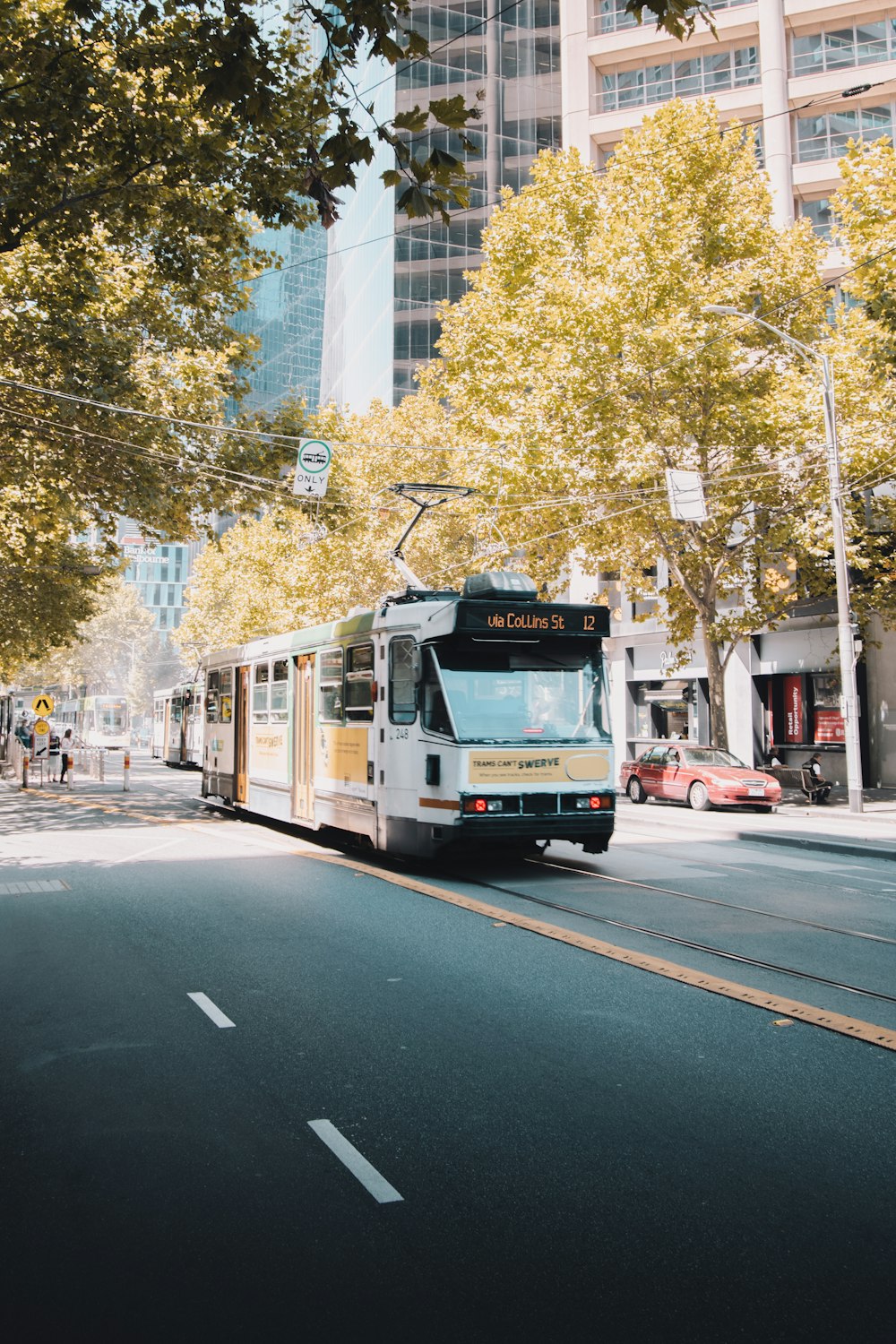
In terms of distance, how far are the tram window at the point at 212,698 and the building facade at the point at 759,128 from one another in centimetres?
1246

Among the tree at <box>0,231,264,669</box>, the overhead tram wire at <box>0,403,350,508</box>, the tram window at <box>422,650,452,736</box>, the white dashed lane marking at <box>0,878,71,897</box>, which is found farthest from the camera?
the overhead tram wire at <box>0,403,350,508</box>

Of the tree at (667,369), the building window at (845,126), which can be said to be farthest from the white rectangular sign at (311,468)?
the building window at (845,126)

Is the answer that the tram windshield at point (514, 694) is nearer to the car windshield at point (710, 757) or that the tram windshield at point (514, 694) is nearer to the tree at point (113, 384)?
the tree at point (113, 384)

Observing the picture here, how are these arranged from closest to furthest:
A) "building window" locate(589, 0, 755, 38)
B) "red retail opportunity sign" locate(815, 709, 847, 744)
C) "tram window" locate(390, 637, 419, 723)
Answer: "tram window" locate(390, 637, 419, 723), "red retail opportunity sign" locate(815, 709, 847, 744), "building window" locate(589, 0, 755, 38)

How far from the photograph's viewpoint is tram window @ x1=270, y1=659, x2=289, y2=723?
16547 mm

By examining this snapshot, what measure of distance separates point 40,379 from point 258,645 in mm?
5625

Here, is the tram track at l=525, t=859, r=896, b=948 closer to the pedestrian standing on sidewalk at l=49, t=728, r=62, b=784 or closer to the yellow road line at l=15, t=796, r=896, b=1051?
the yellow road line at l=15, t=796, r=896, b=1051

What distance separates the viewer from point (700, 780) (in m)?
23.7

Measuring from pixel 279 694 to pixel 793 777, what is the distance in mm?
16726

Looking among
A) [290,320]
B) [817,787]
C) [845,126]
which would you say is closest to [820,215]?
[845,126]

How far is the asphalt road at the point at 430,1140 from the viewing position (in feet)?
10.5

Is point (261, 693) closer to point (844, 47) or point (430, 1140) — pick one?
point (430, 1140)

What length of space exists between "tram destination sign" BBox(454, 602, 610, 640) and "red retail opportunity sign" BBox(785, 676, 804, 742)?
19.8 m

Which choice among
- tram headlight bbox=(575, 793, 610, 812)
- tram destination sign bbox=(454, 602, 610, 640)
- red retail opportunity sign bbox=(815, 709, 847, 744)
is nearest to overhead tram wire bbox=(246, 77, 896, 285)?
tram destination sign bbox=(454, 602, 610, 640)
